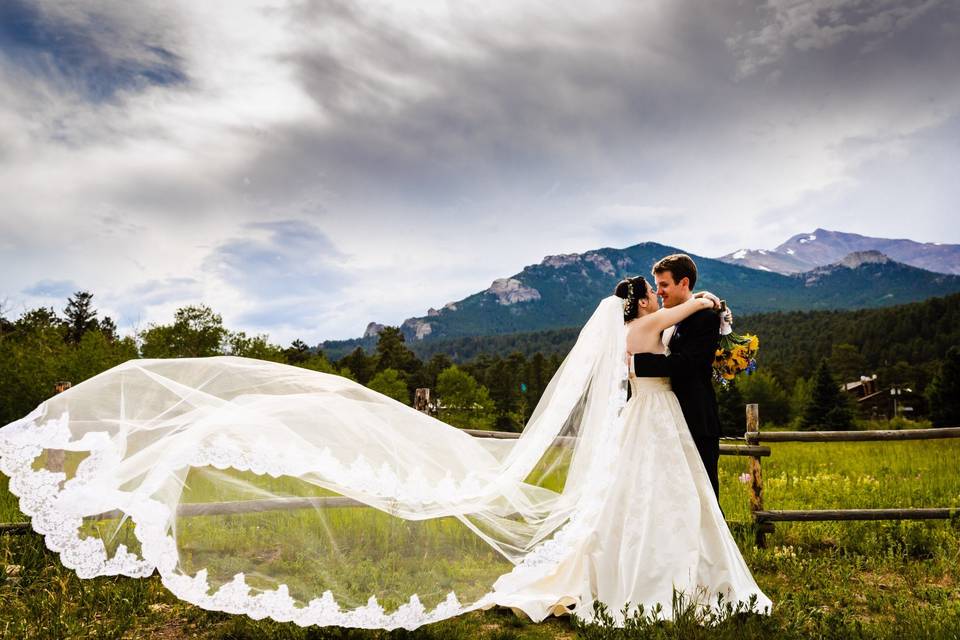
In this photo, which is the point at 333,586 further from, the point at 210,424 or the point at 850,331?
the point at 850,331

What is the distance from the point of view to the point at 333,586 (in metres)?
3.78

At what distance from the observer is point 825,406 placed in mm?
61531

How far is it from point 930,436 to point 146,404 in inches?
318

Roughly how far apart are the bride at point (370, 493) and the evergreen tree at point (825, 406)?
64.3 meters

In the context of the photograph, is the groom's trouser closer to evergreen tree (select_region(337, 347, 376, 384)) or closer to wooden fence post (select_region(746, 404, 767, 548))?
wooden fence post (select_region(746, 404, 767, 548))

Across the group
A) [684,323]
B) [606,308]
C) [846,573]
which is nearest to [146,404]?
[606,308]

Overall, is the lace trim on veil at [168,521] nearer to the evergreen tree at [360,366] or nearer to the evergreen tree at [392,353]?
the evergreen tree at [392,353]

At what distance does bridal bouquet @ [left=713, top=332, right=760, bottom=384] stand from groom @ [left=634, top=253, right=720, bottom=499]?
346 millimetres

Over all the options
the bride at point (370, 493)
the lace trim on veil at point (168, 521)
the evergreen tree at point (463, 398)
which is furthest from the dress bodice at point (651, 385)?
the evergreen tree at point (463, 398)

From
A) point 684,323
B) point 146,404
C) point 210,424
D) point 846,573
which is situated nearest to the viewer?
point 210,424

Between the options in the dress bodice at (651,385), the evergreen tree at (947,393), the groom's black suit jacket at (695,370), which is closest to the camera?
the groom's black suit jacket at (695,370)

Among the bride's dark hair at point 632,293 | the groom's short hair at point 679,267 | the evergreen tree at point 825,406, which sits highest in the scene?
the groom's short hair at point 679,267

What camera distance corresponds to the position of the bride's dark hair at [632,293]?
488 cm

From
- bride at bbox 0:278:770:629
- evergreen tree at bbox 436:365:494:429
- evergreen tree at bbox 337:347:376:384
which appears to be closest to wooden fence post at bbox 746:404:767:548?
bride at bbox 0:278:770:629
